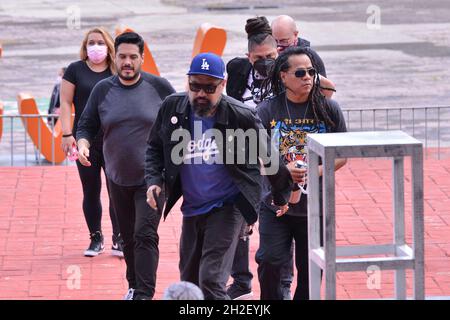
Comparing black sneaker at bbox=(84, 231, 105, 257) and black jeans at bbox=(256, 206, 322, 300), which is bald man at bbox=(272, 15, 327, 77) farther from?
black sneaker at bbox=(84, 231, 105, 257)

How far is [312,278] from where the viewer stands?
6.04 metres

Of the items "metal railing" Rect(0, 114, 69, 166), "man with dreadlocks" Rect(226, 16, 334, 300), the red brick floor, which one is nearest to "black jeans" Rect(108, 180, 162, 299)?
the red brick floor

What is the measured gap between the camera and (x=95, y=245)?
31.2 feet

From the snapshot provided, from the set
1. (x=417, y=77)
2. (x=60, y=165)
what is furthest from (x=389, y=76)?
(x=60, y=165)

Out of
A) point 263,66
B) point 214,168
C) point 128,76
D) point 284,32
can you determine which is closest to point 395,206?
point 214,168

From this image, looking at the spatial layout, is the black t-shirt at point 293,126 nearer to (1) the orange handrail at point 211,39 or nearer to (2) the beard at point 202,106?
(2) the beard at point 202,106

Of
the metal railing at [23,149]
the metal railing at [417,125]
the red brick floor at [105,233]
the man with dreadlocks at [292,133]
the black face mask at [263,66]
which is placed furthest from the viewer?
the metal railing at [417,125]

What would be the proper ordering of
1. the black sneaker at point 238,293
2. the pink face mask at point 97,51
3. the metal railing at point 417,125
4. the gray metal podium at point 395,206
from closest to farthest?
the gray metal podium at point 395,206 < the black sneaker at point 238,293 < the pink face mask at point 97,51 < the metal railing at point 417,125

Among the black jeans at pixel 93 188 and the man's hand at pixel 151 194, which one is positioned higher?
the man's hand at pixel 151 194

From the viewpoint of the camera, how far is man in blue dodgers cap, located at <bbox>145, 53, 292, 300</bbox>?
6719 mm

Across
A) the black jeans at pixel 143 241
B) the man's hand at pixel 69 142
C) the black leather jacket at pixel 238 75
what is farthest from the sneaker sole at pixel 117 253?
the black leather jacket at pixel 238 75

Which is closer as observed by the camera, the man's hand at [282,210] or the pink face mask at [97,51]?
the man's hand at [282,210]

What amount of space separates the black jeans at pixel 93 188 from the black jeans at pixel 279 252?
220cm

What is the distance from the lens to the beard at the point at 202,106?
6691 millimetres
